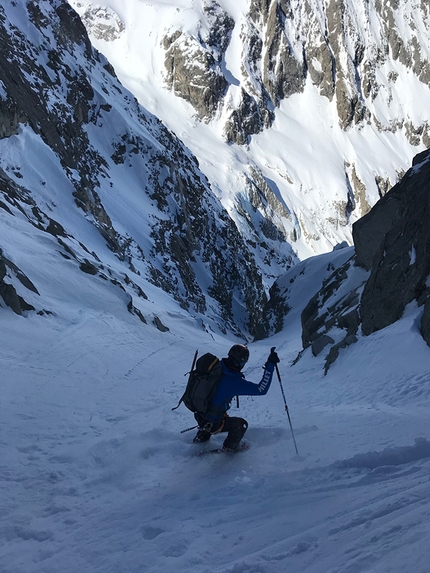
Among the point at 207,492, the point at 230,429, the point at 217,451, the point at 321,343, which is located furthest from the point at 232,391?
the point at 321,343

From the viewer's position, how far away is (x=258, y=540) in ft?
12.3

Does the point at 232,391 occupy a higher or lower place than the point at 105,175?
lower

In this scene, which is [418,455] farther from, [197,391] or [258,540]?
[197,391]

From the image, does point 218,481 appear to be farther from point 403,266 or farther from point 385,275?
point 385,275

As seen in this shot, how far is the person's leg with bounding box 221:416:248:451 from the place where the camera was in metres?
5.67

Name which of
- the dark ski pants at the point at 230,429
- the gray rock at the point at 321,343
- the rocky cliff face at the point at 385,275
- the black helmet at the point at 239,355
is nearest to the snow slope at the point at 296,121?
the rocky cliff face at the point at 385,275

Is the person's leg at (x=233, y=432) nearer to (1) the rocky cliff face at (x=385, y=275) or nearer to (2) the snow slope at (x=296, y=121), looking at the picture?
(1) the rocky cliff face at (x=385, y=275)

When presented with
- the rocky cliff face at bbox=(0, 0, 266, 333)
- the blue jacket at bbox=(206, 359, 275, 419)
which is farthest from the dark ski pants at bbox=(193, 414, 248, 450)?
the rocky cliff face at bbox=(0, 0, 266, 333)

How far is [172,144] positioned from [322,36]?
113895mm

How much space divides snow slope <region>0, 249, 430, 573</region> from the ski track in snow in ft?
0.05

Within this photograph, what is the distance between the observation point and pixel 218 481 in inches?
195

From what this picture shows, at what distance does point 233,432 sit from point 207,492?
1.03m

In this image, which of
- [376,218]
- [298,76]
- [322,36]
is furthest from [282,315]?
[322,36]

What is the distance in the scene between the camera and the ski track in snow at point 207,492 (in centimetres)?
350
